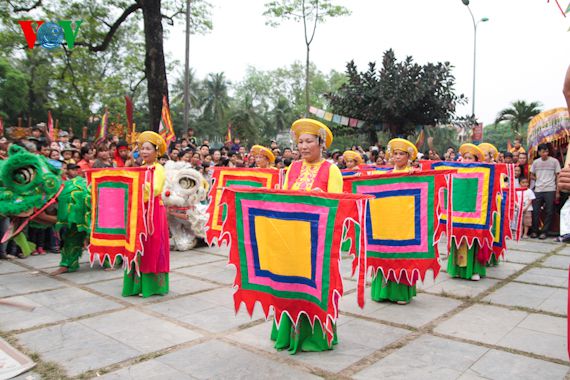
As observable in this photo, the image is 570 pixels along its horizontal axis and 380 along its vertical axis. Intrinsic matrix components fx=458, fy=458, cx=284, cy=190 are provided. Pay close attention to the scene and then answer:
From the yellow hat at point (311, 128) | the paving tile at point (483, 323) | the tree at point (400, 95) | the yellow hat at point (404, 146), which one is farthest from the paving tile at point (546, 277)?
the tree at point (400, 95)

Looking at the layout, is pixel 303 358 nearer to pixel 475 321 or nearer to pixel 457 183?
pixel 475 321

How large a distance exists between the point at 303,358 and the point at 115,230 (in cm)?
272

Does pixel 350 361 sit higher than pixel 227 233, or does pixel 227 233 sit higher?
pixel 227 233

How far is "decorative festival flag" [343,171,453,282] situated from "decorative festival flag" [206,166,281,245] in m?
2.09

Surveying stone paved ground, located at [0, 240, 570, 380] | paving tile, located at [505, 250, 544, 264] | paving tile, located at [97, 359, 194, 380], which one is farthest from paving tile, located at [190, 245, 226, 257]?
paving tile, located at [505, 250, 544, 264]

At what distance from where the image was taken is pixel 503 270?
21.2 feet

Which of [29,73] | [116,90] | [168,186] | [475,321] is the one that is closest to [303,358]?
[475,321]

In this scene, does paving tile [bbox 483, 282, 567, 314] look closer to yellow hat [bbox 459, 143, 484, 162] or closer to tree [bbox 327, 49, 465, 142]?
yellow hat [bbox 459, 143, 484, 162]

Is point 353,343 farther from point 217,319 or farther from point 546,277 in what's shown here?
point 546,277

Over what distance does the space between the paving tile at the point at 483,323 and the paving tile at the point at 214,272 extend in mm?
2629

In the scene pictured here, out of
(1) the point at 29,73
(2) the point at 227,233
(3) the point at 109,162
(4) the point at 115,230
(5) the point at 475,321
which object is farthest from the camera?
(1) the point at 29,73

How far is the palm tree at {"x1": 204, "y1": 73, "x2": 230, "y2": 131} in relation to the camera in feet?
149

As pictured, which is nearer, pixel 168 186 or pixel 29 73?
pixel 168 186

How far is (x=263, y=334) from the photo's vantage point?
12.4 feet
